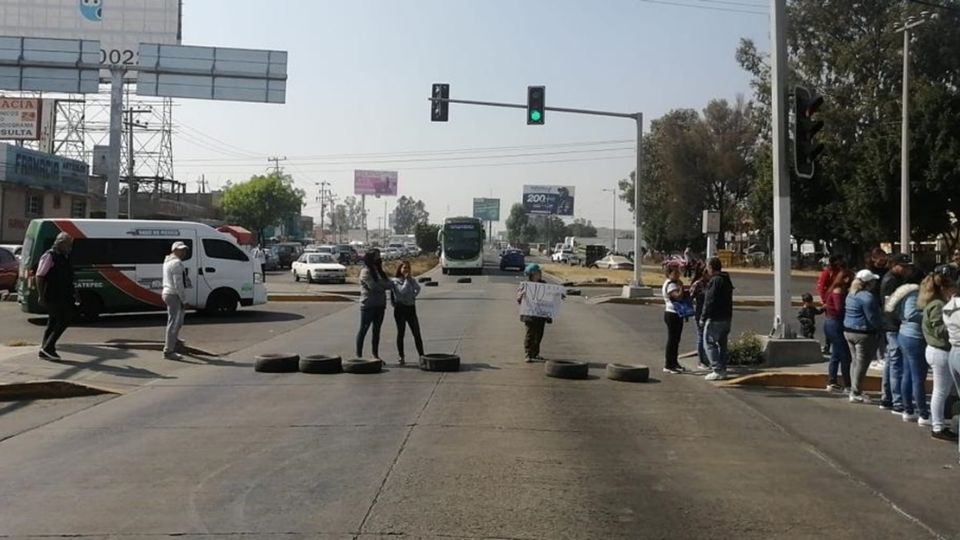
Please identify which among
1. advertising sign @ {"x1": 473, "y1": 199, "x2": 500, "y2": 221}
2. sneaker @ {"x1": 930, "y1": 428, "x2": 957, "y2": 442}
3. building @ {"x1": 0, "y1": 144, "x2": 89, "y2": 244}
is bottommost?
sneaker @ {"x1": 930, "y1": 428, "x2": 957, "y2": 442}

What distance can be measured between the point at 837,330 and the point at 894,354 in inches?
52.3

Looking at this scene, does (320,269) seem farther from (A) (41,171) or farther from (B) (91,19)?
(A) (41,171)

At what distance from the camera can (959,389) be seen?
7.88 metres

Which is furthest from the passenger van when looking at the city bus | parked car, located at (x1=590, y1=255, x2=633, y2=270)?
parked car, located at (x1=590, y1=255, x2=633, y2=270)

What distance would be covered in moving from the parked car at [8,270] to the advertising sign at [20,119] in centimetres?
3324

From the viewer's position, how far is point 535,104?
2806 cm

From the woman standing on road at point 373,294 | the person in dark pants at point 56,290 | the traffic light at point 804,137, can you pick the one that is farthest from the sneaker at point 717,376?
the person in dark pants at point 56,290

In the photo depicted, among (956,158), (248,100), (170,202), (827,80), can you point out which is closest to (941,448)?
(248,100)

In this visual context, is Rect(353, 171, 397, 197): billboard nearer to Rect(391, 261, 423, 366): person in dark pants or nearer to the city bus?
the city bus

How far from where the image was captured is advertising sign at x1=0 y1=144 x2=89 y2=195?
41.9 meters

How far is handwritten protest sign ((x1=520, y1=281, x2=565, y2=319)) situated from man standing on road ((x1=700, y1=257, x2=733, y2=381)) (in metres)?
2.29

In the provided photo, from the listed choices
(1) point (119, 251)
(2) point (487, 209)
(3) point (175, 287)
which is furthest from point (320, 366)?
(2) point (487, 209)

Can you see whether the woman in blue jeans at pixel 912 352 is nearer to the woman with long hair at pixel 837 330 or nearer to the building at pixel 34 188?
the woman with long hair at pixel 837 330

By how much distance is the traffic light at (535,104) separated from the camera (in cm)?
2797
